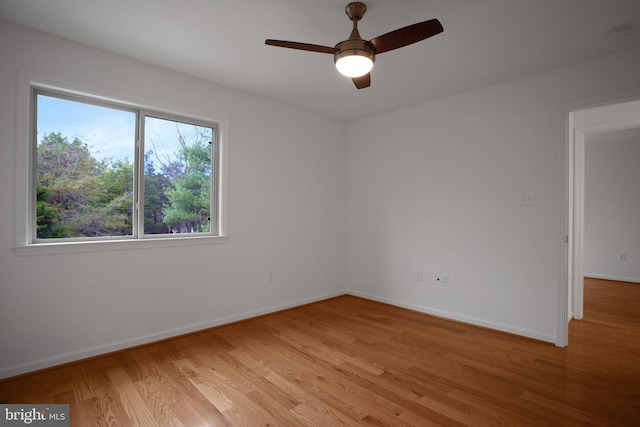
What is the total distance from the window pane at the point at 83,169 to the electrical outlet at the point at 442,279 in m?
3.31

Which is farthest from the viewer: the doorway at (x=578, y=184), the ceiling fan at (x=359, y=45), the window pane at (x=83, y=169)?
the doorway at (x=578, y=184)

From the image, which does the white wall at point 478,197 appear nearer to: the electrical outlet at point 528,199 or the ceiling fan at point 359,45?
the electrical outlet at point 528,199

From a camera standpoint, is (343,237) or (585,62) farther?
(343,237)

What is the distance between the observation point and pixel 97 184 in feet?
9.16

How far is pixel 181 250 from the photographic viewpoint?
3.16 m

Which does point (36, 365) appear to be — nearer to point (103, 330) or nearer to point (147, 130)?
point (103, 330)

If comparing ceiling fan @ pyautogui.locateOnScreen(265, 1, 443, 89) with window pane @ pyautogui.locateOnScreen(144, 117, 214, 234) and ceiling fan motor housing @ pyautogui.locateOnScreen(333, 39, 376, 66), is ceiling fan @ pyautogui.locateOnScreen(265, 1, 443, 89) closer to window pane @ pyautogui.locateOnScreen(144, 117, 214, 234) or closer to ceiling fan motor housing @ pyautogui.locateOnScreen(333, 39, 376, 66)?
ceiling fan motor housing @ pyautogui.locateOnScreen(333, 39, 376, 66)

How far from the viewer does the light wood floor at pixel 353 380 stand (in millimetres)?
1923

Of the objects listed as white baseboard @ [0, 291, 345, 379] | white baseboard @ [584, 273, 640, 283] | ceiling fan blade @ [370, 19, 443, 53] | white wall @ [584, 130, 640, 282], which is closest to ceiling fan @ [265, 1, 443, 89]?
ceiling fan blade @ [370, 19, 443, 53]

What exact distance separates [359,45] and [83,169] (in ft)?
8.04

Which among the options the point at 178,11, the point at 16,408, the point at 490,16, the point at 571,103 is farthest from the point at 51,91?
the point at 571,103

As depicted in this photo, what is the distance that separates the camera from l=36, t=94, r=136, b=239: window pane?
2.55 metres

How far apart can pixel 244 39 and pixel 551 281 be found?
11.3 ft

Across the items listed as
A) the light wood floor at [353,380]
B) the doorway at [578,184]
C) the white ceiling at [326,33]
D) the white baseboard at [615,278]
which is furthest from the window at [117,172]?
the white baseboard at [615,278]
